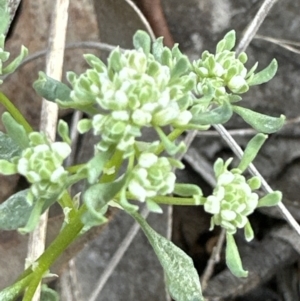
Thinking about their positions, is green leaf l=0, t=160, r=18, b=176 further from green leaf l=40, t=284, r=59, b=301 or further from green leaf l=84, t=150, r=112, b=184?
green leaf l=40, t=284, r=59, b=301

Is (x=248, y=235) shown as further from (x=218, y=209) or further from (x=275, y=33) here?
(x=275, y=33)

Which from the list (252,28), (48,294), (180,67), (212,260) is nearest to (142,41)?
(180,67)

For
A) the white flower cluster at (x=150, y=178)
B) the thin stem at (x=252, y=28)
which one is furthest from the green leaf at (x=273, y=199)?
the thin stem at (x=252, y=28)

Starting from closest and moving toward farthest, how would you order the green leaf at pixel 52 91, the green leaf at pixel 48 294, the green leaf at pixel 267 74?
the green leaf at pixel 52 91 < the green leaf at pixel 267 74 < the green leaf at pixel 48 294

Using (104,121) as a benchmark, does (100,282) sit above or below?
below

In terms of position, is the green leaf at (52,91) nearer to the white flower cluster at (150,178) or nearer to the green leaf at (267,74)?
the white flower cluster at (150,178)

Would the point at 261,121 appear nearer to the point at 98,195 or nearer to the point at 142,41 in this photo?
the point at 142,41

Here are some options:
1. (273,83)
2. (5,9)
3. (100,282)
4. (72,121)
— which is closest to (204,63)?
(5,9)
